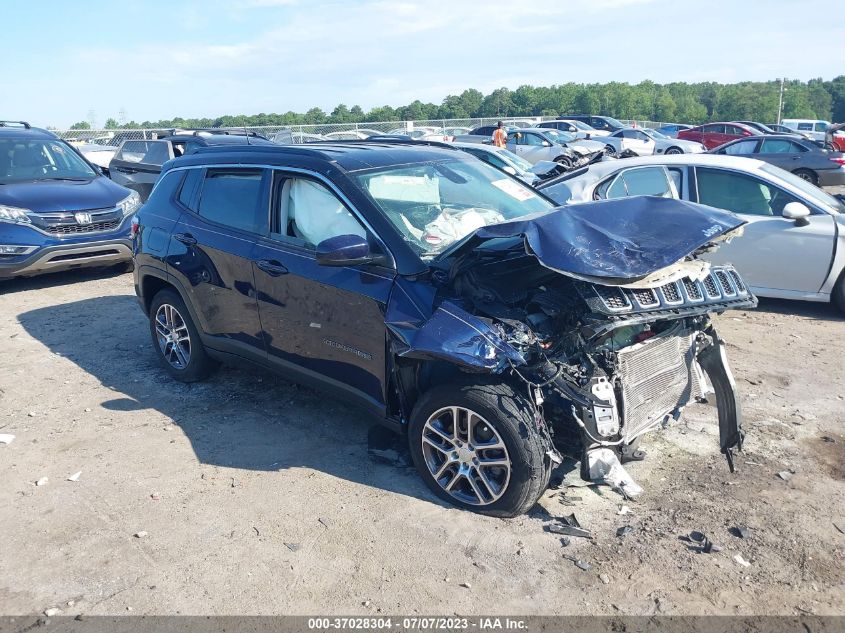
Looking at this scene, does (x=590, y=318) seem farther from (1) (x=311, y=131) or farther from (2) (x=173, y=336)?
(1) (x=311, y=131)

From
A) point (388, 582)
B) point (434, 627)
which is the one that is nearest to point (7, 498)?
point (388, 582)

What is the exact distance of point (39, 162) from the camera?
33.3 feet

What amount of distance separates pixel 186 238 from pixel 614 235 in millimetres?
3424

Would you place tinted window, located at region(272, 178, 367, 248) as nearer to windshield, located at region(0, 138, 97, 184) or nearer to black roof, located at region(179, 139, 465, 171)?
black roof, located at region(179, 139, 465, 171)

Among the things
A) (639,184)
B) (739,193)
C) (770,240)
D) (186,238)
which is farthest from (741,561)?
(639,184)

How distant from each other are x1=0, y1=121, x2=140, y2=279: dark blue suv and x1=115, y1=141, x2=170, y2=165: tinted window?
10.6ft

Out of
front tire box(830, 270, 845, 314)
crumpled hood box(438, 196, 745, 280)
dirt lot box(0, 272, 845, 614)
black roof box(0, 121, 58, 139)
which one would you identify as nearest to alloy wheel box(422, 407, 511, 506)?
dirt lot box(0, 272, 845, 614)

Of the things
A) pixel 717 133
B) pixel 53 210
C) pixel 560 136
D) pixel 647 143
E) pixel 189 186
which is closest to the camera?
pixel 189 186

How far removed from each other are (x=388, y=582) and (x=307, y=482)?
45.0 inches

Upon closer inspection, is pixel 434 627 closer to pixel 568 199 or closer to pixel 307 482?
pixel 307 482

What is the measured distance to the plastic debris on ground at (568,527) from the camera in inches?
147

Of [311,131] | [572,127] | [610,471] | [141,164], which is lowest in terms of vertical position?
[610,471]

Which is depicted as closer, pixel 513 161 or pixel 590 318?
pixel 590 318

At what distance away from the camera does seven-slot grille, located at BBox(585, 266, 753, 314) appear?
11.6ft
